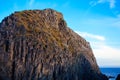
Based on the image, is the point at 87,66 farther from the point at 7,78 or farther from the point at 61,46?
the point at 7,78

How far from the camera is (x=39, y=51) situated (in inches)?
5945

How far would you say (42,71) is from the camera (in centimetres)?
14662

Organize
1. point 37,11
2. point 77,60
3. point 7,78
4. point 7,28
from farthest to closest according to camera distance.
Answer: point 37,11
point 77,60
point 7,28
point 7,78

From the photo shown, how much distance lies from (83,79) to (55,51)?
2209cm

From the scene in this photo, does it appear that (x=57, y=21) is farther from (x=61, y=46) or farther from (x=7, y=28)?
(x=7, y=28)

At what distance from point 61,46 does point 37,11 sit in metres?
28.4

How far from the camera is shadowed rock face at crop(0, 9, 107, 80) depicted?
145 metres

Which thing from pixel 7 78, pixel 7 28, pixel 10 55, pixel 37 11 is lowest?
pixel 7 78

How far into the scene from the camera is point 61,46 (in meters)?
161

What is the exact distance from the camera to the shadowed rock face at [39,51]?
14456 centimetres

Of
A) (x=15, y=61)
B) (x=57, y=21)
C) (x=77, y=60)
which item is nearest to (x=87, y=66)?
(x=77, y=60)

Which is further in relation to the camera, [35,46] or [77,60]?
[77,60]

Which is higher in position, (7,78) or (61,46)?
(61,46)

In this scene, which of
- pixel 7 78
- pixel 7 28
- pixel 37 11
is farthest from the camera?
pixel 37 11
